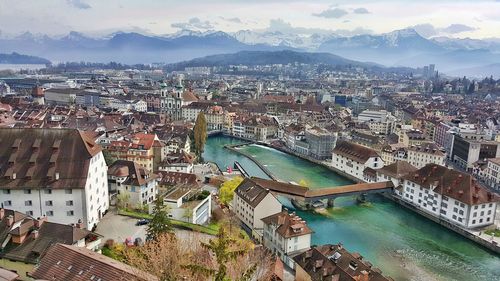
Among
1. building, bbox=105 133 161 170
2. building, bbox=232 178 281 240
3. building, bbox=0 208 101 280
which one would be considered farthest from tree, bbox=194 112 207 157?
building, bbox=0 208 101 280

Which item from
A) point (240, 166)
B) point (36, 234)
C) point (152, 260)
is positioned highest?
point (152, 260)

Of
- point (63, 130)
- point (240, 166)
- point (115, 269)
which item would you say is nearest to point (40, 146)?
point (63, 130)

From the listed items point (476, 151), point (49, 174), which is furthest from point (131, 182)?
point (476, 151)

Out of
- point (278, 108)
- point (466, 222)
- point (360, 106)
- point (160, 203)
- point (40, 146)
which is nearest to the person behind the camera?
point (160, 203)

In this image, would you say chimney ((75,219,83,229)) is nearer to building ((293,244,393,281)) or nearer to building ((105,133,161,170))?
building ((293,244,393,281))

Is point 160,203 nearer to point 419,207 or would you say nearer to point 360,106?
point 419,207

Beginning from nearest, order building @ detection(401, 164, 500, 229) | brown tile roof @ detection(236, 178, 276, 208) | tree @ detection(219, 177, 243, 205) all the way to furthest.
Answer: brown tile roof @ detection(236, 178, 276, 208) → building @ detection(401, 164, 500, 229) → tree @ detection(219, 177, 243, 205)

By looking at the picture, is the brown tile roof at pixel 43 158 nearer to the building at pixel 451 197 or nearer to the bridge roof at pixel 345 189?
the bridge roof at pixel 345 189
